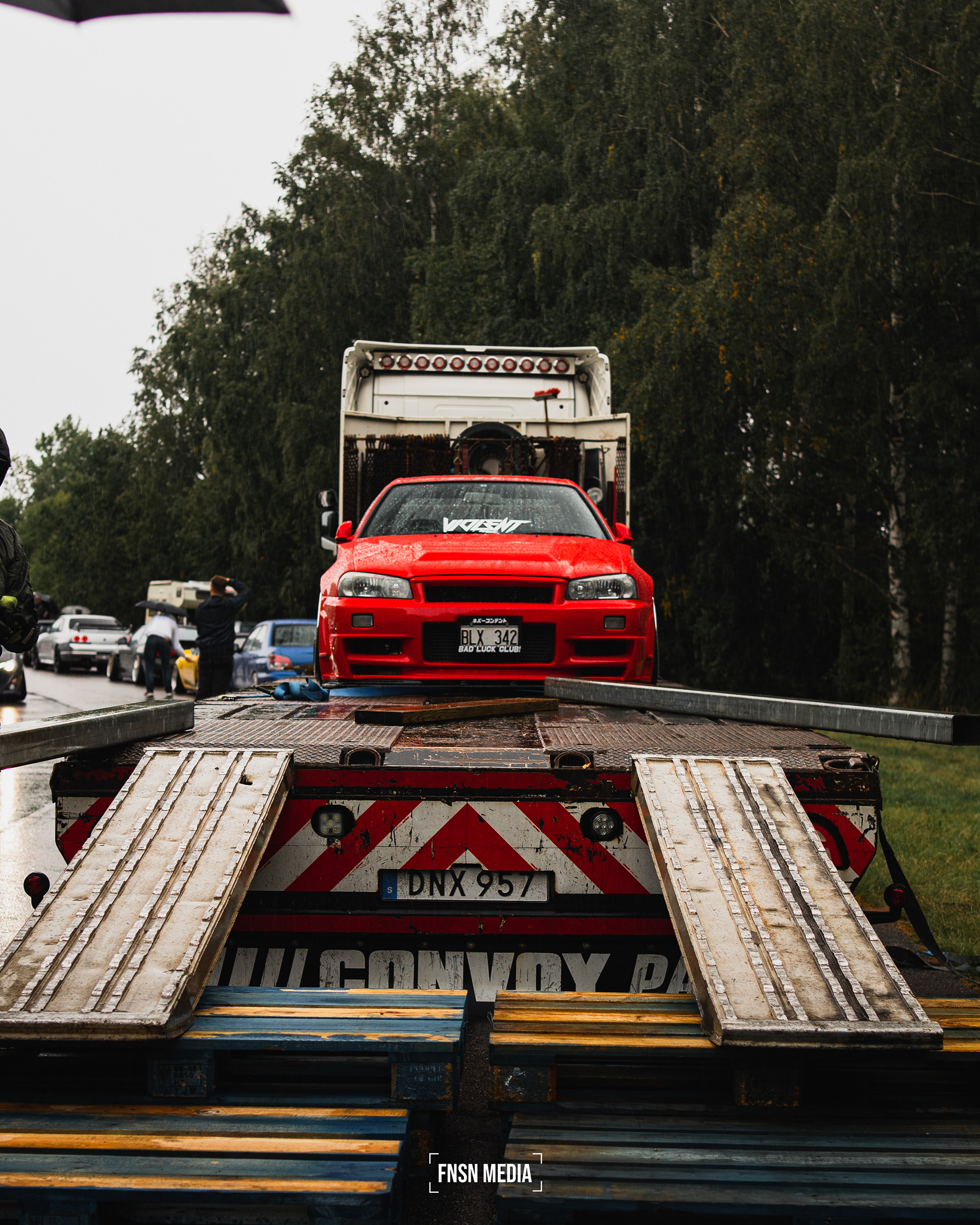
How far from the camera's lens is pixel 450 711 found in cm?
504

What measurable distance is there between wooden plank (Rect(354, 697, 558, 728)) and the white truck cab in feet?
16.8

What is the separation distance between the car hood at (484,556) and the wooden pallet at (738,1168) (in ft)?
12.2

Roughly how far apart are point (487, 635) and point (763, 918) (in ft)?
10.3

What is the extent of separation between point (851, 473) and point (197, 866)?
21.1 meters

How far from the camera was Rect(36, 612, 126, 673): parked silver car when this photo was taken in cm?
3519

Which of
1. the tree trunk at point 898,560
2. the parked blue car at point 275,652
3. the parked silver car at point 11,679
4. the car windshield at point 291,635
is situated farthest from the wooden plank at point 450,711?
the tree trunk at point 898,560

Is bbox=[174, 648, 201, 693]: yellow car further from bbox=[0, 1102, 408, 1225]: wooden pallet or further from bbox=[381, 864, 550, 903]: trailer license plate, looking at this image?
bbox=[0, 1102, 408, 1225]: wooden pallet

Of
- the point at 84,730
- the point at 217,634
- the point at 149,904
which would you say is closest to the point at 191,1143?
the point at 149,904

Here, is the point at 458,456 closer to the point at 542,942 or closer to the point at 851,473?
the point at 542,942

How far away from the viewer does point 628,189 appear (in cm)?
2778

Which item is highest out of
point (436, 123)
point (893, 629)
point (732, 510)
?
point (436, 123)

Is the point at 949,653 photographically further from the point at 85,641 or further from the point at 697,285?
the point at 85,641

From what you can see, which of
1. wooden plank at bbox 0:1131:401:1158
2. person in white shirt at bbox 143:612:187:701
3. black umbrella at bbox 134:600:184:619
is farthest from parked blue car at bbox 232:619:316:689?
wooden plank at bbox 0:1131:401:1158

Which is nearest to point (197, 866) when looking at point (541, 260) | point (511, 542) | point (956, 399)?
point (511, 542)
